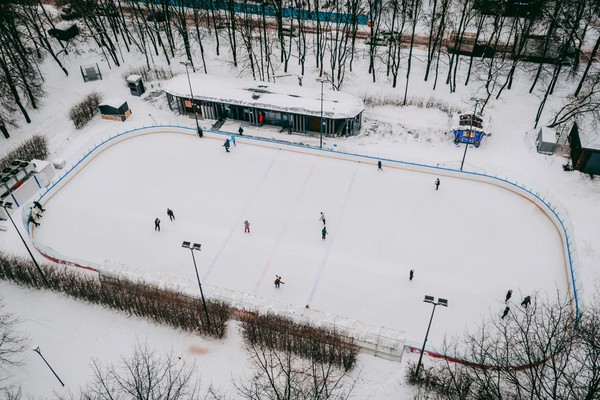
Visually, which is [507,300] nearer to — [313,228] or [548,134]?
[313,228]

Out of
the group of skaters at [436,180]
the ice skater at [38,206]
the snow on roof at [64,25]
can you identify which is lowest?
the ice skater at [38,206]

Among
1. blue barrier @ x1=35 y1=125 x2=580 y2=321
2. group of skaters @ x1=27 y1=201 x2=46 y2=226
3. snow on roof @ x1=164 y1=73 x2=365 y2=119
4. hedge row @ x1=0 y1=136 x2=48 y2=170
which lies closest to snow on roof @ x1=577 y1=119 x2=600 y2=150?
blue barrier @ x1=35 y1=125 x2=580 y2=321

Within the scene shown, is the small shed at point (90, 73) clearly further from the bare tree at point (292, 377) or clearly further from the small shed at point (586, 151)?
the small shed at point (586, 151)

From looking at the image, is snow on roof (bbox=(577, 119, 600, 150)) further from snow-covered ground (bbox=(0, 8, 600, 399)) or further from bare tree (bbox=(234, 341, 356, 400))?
bare tree (bbox=(234, 341, 356, 400))

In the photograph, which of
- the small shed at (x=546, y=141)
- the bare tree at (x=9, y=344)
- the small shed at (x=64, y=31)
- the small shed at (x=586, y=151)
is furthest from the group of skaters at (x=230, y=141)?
the small shed at (x=64, y=31)

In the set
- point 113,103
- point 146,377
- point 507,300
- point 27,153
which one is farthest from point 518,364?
point 27,153
